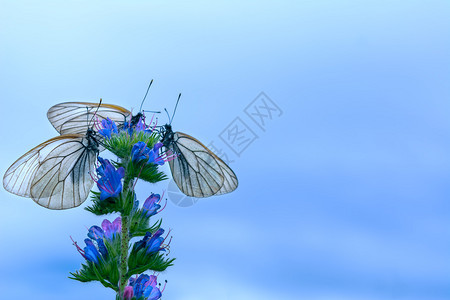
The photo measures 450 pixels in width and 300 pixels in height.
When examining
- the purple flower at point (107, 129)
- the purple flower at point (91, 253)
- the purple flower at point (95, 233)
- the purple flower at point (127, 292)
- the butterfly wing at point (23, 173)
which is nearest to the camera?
the purple flower at point (127, 292)

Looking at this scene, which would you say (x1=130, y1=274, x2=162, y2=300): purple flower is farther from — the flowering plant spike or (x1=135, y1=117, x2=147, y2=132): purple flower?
(x1=135, y1=117, x2=147, y2=132): purple flower

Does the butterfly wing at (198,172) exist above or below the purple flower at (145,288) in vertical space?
above

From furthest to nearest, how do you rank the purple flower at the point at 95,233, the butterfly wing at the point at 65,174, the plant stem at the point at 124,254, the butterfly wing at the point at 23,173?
the butterfly wing at the point at 23,173 < the butterfly wing at the point at 65,174 < the purple flower at the point at 95,233 < the plant stem at the point at 124,254

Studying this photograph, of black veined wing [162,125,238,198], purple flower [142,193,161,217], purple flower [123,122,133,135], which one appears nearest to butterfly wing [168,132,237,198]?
black veined wing [162,125,238,198]

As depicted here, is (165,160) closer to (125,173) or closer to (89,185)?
(125,173)

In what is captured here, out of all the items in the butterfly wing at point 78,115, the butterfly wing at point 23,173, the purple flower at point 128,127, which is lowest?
the butterfly wing at point 23,173

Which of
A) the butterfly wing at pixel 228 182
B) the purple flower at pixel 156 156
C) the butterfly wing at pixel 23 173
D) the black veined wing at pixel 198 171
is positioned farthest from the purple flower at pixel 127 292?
the butterfly wing at pixel 23 173

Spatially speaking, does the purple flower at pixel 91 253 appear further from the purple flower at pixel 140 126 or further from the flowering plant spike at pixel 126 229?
the purple flower at pixel 140 126

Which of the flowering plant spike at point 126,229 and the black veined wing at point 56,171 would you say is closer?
the flowering plant spike at point 126,229
